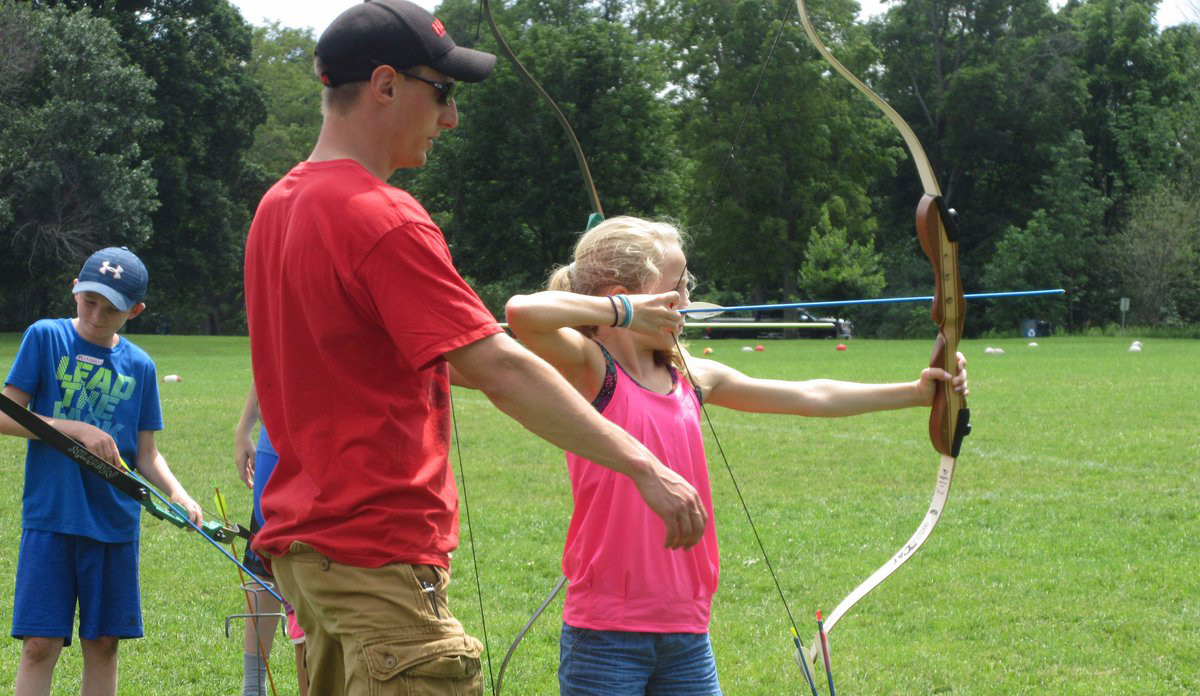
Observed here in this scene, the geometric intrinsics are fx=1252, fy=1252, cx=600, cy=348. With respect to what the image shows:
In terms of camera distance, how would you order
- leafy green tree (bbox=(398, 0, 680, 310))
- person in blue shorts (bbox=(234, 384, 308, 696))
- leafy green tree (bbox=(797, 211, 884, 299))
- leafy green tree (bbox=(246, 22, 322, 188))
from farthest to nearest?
leafy green tree (bbox=(246, 22, 322, 188)), leafy green tree (bbox=(797, 211, 884, 299)), leafy green tree (bbox=(398, 0, 680, 310)), person in blue shorts (bbox=(234, 384, 308, 696))

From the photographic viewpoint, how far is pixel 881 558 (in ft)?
21.8

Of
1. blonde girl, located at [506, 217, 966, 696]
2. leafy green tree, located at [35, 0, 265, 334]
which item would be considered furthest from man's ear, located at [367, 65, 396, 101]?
leafy green tree, located at [35, 0, 265, 334]

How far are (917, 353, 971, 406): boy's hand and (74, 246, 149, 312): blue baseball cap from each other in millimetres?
2219

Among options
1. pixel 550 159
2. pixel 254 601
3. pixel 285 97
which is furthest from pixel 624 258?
pixel 285 97

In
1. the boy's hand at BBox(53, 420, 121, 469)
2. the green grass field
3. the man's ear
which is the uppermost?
the man's ear

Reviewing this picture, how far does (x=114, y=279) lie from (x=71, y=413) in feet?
1.37

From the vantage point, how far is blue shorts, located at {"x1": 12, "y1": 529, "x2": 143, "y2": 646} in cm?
360

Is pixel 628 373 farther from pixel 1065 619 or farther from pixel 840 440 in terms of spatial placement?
pixel 840 440

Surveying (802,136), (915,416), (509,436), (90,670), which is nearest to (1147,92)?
(802,136)

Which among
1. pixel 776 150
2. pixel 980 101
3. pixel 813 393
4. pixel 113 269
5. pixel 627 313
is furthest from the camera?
pixel 980 101

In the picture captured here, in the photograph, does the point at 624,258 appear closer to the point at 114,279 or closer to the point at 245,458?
the point at 114,279

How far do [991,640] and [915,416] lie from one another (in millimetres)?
9052

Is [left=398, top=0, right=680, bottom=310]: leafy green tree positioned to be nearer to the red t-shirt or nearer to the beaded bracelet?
the beaded bracelet

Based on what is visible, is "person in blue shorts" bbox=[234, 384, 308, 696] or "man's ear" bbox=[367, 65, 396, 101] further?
"person in blue shorts" bbox=[234, 384, 308, 696]
